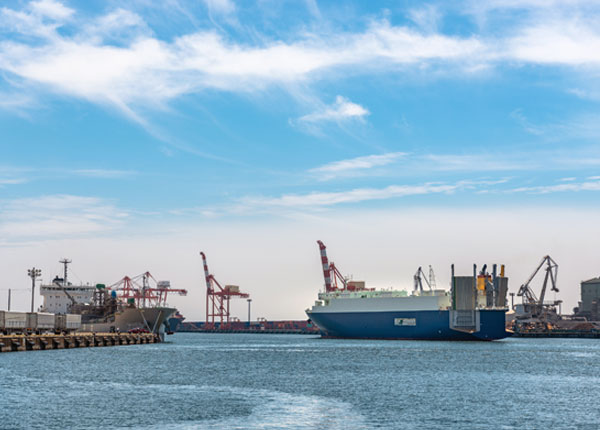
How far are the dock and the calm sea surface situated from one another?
33.5 feet

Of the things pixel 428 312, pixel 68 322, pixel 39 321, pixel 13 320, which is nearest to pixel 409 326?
pixel 428 312

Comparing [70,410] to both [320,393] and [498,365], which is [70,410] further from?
[498,365]

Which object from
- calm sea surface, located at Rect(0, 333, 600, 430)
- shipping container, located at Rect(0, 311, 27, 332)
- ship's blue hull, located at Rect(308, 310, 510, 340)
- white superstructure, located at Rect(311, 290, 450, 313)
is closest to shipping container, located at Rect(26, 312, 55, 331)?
shipping container, located at Rect(0, 311, 27, 332)

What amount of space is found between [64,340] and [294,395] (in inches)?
2005

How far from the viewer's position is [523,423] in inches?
1232

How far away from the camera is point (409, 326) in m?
117

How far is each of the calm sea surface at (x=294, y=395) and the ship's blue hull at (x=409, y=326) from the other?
49518 millimetres

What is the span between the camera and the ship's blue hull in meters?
114

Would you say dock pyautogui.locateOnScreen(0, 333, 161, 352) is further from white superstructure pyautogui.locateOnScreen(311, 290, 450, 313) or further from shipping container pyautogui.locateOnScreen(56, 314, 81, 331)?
white superstructure pyautogui.locateOnScreen(311, 290, 450, 313)

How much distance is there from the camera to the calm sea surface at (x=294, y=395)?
31.2 m

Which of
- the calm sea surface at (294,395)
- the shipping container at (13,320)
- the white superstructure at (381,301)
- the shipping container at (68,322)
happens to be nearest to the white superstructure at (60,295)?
the shipping container at (68,322)

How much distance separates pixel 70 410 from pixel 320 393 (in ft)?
44.0

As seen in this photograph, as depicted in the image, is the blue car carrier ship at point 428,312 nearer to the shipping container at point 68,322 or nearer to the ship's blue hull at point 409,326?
the ship's blue hull at point 409,326

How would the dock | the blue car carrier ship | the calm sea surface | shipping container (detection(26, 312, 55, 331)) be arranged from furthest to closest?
the blue car carrier ship → shipping container (detection(26, 312, 55, 331)) → the dock → the calm sea surface
